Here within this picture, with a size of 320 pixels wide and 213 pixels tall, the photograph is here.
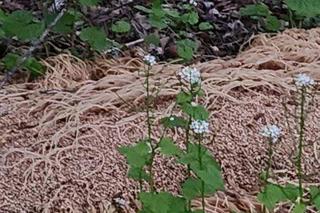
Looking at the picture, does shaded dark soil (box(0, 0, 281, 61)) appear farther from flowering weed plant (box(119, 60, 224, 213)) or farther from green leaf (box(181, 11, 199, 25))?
flowering weed plant (box(119, 60, 224, 213))

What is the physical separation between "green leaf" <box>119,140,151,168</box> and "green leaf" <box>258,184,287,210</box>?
27 centimetres

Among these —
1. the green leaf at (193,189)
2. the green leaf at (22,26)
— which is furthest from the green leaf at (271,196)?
the green leaf at (22,26)

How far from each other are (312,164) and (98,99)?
71 cm

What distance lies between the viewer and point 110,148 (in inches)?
99.9

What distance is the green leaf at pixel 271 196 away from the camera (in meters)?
1.91

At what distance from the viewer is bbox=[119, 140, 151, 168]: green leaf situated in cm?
199

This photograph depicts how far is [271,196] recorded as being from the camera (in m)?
1.92

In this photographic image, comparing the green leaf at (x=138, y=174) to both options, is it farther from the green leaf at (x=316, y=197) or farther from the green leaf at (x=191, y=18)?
the green leaf at (x=191, y=18)

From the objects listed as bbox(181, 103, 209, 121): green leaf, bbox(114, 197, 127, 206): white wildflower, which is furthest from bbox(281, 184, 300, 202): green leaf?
bbox(114, 197, 127, 206): white wildflower

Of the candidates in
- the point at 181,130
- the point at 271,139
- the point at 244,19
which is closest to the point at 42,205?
the point at 181,130

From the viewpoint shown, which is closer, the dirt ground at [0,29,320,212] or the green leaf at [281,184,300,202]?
the green leaf at [281,184,300,202]

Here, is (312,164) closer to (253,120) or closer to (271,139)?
(253,120)

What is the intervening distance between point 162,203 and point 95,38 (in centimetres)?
129

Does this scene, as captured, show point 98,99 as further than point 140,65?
No
